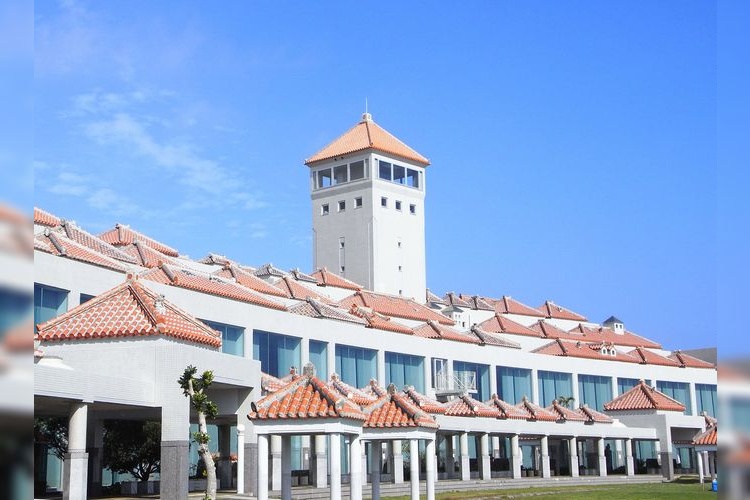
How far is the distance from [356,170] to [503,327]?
1034 inches

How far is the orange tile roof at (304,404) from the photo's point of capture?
2277cm

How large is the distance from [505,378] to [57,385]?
53.2 m

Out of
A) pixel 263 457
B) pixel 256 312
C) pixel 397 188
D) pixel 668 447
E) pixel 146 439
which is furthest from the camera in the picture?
pixel 397 188

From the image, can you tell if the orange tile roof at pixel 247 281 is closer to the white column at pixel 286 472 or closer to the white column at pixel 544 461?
the white column at pixel 544 461

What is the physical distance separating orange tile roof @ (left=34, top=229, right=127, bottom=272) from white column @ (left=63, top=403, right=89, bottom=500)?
53.2 ft

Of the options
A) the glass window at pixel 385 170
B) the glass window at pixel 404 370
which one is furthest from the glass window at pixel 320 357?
the glass window at pixel 385 170

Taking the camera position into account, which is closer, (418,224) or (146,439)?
(146,439)

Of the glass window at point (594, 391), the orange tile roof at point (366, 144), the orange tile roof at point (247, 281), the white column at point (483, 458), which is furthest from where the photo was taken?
the orange tile roof at point (366, 144)

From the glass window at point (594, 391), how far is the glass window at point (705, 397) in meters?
11.3

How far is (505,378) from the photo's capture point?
2904 inches

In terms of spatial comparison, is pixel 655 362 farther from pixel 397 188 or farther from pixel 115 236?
pixel 115 236

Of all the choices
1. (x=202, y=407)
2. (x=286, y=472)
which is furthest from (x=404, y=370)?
(x=286, y=472)

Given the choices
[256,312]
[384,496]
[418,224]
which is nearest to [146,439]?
[384,496]

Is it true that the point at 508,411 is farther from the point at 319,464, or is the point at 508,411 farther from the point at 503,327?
the point at 503,327
